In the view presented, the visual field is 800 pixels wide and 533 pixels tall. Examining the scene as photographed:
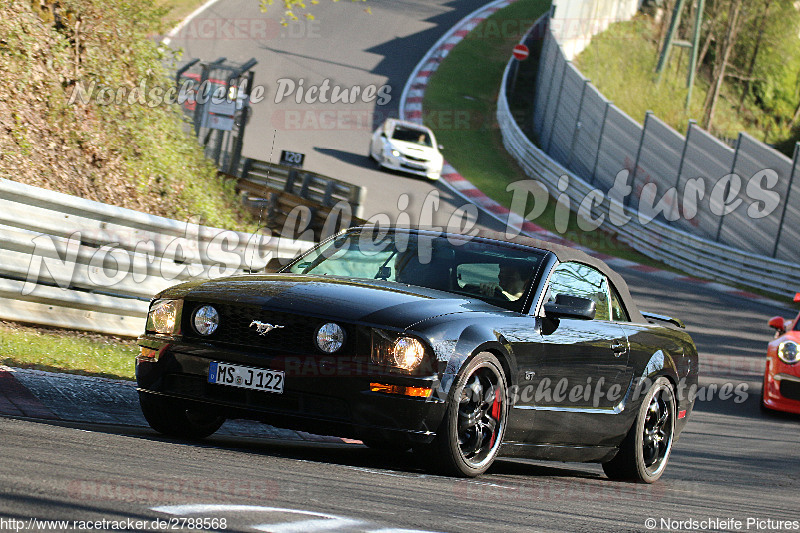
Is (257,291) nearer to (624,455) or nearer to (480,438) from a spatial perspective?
(480,438)

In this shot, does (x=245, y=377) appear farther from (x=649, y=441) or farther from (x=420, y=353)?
(x=649, y=441)

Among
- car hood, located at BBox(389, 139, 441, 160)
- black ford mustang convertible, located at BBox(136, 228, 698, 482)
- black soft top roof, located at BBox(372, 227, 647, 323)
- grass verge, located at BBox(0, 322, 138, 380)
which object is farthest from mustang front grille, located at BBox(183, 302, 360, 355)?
car hood, located at BBox(389, 139, 441, 160)

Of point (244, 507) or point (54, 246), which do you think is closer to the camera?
point (244, 507)

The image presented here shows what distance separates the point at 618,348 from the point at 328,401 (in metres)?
2.32

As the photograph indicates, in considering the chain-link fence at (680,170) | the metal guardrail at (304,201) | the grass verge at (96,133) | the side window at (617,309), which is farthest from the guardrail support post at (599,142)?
the side window at (617,309)

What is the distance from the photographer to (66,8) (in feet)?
40.5

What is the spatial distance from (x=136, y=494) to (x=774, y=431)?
9.30 m

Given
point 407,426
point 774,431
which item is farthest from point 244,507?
point 774,431

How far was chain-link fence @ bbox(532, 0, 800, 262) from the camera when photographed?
80.7ft

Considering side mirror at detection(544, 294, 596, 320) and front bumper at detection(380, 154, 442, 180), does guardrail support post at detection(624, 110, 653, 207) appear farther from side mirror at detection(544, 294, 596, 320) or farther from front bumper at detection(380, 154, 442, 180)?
side mirror at detection(544, 294, 596, 320)

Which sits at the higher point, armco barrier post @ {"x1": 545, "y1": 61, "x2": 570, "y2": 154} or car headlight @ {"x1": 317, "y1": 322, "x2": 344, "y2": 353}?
armco barrier post @ {"x1": 545, "y1": 61, "x2": 570, "y2": 154}

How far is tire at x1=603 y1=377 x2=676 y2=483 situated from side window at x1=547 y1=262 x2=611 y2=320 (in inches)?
27.1

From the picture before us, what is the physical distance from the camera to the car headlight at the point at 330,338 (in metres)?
5.85

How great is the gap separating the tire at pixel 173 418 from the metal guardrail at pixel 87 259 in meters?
2.70
